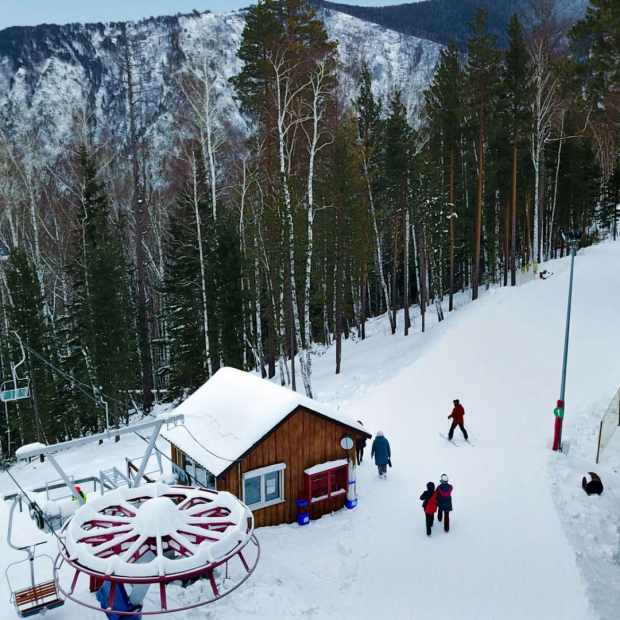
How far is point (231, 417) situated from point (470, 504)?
20.5 feet

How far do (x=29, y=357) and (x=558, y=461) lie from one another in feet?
76.7

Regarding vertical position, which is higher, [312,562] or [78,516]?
[78,516]

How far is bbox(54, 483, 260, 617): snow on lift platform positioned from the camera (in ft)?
22.4

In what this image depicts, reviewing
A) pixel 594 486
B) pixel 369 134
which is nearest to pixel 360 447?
pixel 594 486

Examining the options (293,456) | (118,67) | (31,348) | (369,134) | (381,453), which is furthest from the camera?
(118,67)

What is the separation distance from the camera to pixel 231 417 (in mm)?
13281

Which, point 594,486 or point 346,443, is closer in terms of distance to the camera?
point 594,486

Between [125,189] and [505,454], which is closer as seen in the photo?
[505,454]

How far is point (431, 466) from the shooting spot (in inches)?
590

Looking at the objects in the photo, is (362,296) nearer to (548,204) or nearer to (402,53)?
(548,204)

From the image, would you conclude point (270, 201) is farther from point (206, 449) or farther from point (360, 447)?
point (206, 449)

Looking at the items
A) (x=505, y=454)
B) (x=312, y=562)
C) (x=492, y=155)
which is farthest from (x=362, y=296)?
(x=312, y=562)

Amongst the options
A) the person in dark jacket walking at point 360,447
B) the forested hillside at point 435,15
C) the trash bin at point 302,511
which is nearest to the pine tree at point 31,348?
the person in dark jacket walking at point 360,447

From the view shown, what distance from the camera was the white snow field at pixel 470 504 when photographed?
980 centimetres
